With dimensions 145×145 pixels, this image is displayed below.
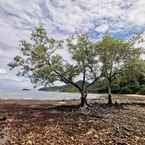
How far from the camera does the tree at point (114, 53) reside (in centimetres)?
4116

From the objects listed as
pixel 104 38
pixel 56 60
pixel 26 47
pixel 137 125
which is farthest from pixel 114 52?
pixel 137 125

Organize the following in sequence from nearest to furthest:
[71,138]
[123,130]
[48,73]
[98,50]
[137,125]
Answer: [71,138] < [123,130] < [137,125] < [48,73] < [98,50]

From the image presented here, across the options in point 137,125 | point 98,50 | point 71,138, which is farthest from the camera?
point 98,50

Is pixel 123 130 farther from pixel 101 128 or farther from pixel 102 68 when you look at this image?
pixel 102 68

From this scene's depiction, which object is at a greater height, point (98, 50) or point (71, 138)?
point (98, 50)

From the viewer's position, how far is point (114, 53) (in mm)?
42625

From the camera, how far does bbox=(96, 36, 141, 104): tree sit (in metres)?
41.2

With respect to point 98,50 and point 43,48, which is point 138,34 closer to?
point 98,50

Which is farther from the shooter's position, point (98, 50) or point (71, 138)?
point (98, 50)

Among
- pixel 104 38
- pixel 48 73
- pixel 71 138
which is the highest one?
pixel 104 38

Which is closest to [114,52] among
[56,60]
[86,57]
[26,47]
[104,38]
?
[104,38]

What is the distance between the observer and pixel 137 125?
858 inches

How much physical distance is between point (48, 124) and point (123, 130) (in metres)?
6.46

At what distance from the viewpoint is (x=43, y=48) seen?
37.2m
